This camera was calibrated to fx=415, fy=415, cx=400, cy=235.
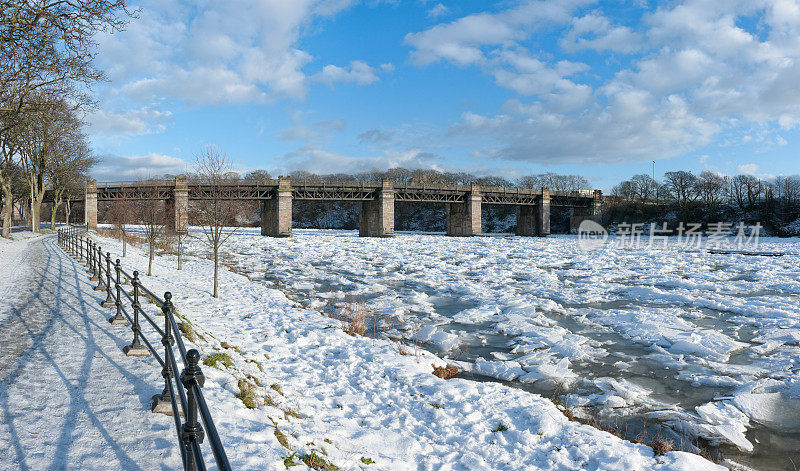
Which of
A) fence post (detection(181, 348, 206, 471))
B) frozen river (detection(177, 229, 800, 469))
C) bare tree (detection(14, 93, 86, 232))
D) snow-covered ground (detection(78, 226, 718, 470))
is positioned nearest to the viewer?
fence post (detection(181, 348, 206, 471))

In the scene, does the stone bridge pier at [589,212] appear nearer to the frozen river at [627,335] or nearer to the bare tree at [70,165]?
the frozen river at [627,335]

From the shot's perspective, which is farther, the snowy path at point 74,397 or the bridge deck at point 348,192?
the bridge deck at point 348,192

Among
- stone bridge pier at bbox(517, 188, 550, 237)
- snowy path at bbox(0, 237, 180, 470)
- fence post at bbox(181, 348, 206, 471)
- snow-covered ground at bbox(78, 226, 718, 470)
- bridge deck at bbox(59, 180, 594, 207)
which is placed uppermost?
bridge deck at bbox(59, 180, 594, 207)

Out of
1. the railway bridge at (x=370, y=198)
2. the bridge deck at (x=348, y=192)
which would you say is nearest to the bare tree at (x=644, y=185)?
the railway bridge at (x=370, y=198)

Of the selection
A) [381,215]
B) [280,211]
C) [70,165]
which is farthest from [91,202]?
[381,215]

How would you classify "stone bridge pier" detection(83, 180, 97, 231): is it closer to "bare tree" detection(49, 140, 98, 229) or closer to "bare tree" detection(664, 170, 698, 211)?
"bare tree" detection(49, 140, 98, 229)

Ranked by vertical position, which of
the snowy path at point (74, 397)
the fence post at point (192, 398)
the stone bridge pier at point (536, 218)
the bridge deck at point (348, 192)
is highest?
the bridge deck at point (348, 192)

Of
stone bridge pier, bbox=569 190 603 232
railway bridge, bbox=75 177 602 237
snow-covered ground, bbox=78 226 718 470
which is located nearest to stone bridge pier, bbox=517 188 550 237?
railway bridge, bbox=75 177 602 237

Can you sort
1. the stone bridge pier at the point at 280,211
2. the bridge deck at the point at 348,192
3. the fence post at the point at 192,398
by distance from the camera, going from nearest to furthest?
the fence post at the point at 192,398
the stone bridge pier at the point at 280,211
the bridge deck at the point at 348,192

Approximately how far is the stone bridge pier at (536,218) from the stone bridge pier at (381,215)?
28.4 meters

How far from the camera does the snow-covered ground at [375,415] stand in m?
5.02

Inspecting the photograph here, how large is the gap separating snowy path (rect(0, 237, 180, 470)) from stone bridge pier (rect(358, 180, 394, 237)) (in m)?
52.4

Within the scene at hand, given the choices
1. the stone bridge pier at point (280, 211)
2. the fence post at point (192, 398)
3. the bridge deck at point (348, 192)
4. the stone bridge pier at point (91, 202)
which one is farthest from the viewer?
the bridge deck at point (348, 192)

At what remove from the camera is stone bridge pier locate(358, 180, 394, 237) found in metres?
61.3
